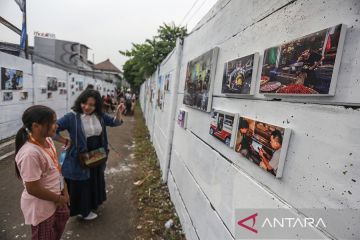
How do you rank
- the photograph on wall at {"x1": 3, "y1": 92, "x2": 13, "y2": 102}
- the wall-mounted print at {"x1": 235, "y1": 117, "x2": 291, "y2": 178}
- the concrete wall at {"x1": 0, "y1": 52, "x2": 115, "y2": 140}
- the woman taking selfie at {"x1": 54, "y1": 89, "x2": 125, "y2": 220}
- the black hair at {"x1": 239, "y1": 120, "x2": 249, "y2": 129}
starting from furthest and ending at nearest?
the concrete wall at {"x1": 0, "y1": 52, "x2": 115, "y2": 140} < the photograph on wall at {"x1": 3, "y1": 92, "x2": 13, "y2": 102} < the woman taking selfie at {"x1": 54, "y1": 89, "x2": 125, "y2": 220} < the black hair at {"x1": 239, "y1": 120, "x2": 249, "y2": 129} < the wall-mounted print at {"x1": 235, "y1": 117, "x2": 291, "y2": 178}

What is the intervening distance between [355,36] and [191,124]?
217 cm

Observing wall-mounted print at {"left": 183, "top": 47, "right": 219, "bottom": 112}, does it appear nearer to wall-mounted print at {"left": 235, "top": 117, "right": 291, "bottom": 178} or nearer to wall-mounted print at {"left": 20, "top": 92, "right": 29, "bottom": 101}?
wall-mounted print at {"left": 235, "top": 117, "right": 291, "bottom": 178}

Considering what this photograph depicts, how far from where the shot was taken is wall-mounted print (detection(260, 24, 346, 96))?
0.92 meters

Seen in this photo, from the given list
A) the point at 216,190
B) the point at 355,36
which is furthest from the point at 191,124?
the point at 355,36

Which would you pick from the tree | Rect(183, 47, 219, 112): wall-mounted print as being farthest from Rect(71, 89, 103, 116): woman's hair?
the tree

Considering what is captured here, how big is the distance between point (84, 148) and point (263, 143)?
2.24 metres

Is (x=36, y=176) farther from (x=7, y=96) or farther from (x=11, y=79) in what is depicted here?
(x=11, y=79)

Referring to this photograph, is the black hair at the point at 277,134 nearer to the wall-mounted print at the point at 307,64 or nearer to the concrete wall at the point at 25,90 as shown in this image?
the wall-mounted print at the point at 307,64

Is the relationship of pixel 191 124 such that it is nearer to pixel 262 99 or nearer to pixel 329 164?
pixel 262 99

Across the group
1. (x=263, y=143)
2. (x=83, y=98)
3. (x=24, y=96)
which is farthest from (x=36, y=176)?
(x=24, y=96)

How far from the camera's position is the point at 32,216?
1801 mm

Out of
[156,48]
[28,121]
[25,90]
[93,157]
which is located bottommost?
[93,157]

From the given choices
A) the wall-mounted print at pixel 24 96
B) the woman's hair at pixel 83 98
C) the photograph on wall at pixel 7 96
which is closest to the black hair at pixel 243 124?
the woman's hair at pixel 83 98

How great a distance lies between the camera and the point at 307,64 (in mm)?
1052
